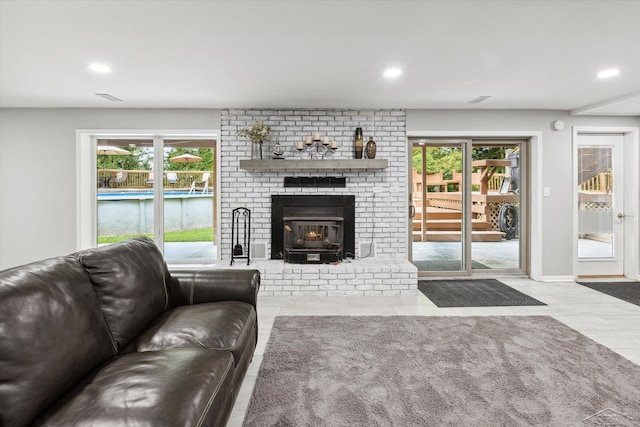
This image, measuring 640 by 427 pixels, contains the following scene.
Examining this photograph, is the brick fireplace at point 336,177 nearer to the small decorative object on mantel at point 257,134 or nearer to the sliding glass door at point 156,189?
the small decorative object on mantel at point 257,134

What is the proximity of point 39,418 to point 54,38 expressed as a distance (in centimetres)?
274

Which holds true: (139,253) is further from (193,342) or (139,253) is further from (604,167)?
(604,167)

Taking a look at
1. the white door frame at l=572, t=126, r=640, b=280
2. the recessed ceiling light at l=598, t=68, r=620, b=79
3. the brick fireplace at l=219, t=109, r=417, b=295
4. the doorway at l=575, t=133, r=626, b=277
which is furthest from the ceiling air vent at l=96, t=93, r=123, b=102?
the doorway at l=575, t=133, r=626, b=277

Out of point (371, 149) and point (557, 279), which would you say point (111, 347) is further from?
point (557, 279)

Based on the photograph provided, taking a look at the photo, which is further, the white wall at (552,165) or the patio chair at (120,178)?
the patio chair at (120,178)

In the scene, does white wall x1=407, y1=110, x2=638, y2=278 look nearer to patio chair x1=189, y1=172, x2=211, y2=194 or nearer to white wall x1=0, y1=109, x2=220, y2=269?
patio chair x1=189, y1=172, x2=211, y2=194

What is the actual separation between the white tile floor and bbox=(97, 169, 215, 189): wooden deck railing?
2136mm

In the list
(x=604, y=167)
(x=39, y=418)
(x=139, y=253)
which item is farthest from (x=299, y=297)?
(x=604, y=167)

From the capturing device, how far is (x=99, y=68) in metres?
3.54

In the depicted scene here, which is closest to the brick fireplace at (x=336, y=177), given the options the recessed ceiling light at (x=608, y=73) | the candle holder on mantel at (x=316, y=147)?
the candle holder on mantel at (x=316, y=147)

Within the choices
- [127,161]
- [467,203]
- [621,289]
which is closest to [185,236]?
[127,161]

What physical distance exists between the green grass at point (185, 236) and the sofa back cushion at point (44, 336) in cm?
384

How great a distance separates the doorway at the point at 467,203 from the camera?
214 inches

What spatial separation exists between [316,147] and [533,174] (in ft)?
9.95
